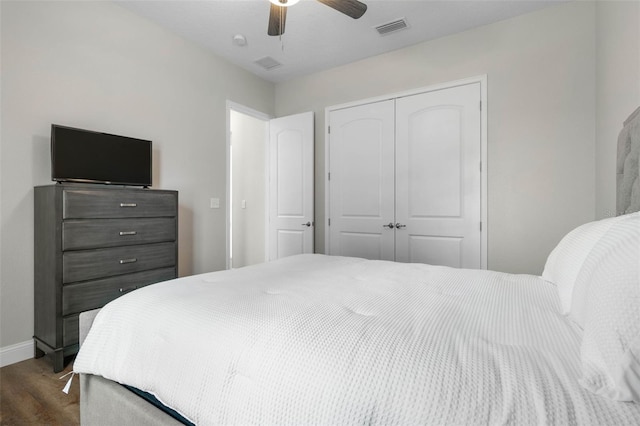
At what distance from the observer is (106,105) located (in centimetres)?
263

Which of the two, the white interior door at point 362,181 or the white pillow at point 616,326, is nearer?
the white pillow at point 616,326

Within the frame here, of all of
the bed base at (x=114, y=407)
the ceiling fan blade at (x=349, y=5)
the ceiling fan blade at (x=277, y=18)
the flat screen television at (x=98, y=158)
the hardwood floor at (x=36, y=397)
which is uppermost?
the ceiling fan blade at (x=349, y=5)


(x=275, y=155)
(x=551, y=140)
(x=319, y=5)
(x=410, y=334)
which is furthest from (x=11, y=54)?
(x=551, y=140)

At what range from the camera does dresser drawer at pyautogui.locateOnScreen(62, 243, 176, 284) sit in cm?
205

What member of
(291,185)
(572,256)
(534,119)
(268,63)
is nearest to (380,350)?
(572,256)

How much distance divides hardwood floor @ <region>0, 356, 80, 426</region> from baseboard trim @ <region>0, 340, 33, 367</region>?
43mm

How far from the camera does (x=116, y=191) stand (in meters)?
2.29

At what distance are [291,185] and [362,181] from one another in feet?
3.24

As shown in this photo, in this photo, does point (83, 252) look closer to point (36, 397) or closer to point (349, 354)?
point (36, 397)

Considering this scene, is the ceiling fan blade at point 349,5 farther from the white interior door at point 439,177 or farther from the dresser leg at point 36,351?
the dresser leg at point 36,351

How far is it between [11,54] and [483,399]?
3227mm

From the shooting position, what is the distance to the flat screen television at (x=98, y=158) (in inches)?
85.7

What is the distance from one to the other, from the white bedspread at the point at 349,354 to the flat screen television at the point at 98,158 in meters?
1.50

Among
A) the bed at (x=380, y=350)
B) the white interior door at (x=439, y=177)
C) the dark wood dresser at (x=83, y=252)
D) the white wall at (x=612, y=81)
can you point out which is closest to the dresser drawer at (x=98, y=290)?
the dark wood dresser at (x=83, y=252)
